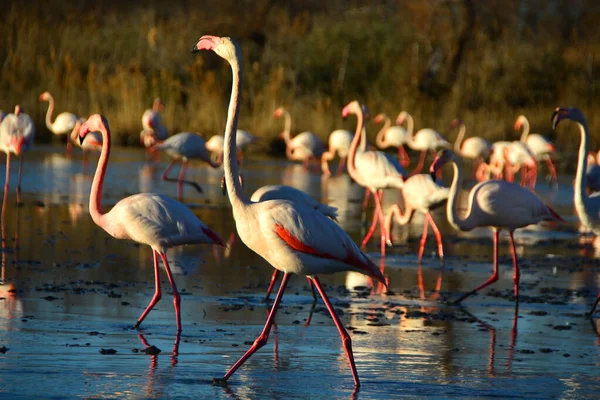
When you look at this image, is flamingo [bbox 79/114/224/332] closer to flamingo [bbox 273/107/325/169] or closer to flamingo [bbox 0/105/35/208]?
flamingo [bbox 0/105/35/208]

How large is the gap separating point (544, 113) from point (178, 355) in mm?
21750

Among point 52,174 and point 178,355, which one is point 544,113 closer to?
point 52,174

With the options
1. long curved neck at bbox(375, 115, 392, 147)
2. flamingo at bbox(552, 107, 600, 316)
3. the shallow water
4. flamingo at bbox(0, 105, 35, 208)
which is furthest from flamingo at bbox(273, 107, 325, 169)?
flamingo at bbox(552, 107, 600, 316)

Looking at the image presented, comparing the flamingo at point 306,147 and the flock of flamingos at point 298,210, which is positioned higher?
the flamingo at point 306,147

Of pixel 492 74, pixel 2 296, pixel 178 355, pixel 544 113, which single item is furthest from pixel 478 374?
pixel 492 74

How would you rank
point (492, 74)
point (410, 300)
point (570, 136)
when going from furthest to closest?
point (492, 74), point (570, 136), point (410, 300)

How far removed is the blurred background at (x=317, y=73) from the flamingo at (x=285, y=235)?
18.5 meters

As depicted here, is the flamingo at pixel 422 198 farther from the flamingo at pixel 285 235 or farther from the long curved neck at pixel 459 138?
the long curved neck at pixel 459 138

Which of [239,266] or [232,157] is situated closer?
[232,157]

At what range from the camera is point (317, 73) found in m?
30.0

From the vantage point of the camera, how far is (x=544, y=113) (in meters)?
26.7

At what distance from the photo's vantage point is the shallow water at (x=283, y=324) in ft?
18.8

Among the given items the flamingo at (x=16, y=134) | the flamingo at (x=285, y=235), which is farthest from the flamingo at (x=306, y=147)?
the flamingo at (x=285, y=235)

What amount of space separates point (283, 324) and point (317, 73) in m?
23.1
